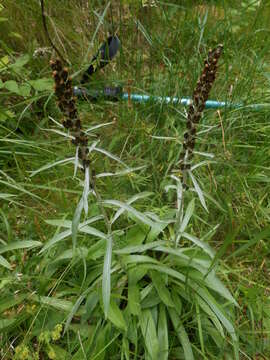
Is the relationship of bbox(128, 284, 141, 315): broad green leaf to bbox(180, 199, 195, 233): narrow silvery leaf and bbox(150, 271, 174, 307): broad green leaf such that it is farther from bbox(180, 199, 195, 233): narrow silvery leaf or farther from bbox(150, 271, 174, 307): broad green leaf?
bbox(180, 199, 195, 233): narrow silvery leaf

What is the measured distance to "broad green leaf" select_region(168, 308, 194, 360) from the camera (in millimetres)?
1801

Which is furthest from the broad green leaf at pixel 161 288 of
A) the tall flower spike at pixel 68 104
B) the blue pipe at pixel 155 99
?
the blue pipe at pixel 155 99

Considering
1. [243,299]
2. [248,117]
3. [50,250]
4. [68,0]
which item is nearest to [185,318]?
[243,299]

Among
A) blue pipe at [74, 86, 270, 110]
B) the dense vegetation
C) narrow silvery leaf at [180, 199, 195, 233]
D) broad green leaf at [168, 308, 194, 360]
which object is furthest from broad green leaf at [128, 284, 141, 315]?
blue pipe at [74, 86, 270, 110]

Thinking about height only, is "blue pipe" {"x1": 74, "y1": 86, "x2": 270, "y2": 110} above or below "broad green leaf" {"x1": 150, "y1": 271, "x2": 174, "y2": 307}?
above

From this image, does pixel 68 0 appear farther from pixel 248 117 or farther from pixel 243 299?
pixel 243 299

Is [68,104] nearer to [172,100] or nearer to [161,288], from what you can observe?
[161,288]

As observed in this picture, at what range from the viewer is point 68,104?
1340 mm

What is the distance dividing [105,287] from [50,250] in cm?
64

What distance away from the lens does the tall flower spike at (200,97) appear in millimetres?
1312

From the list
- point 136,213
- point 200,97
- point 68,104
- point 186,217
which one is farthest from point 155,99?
point 68,104

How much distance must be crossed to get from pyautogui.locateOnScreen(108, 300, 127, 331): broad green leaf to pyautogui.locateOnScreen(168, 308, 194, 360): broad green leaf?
271mm

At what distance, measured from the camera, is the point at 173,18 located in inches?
143

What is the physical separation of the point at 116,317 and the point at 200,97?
1.11 m
